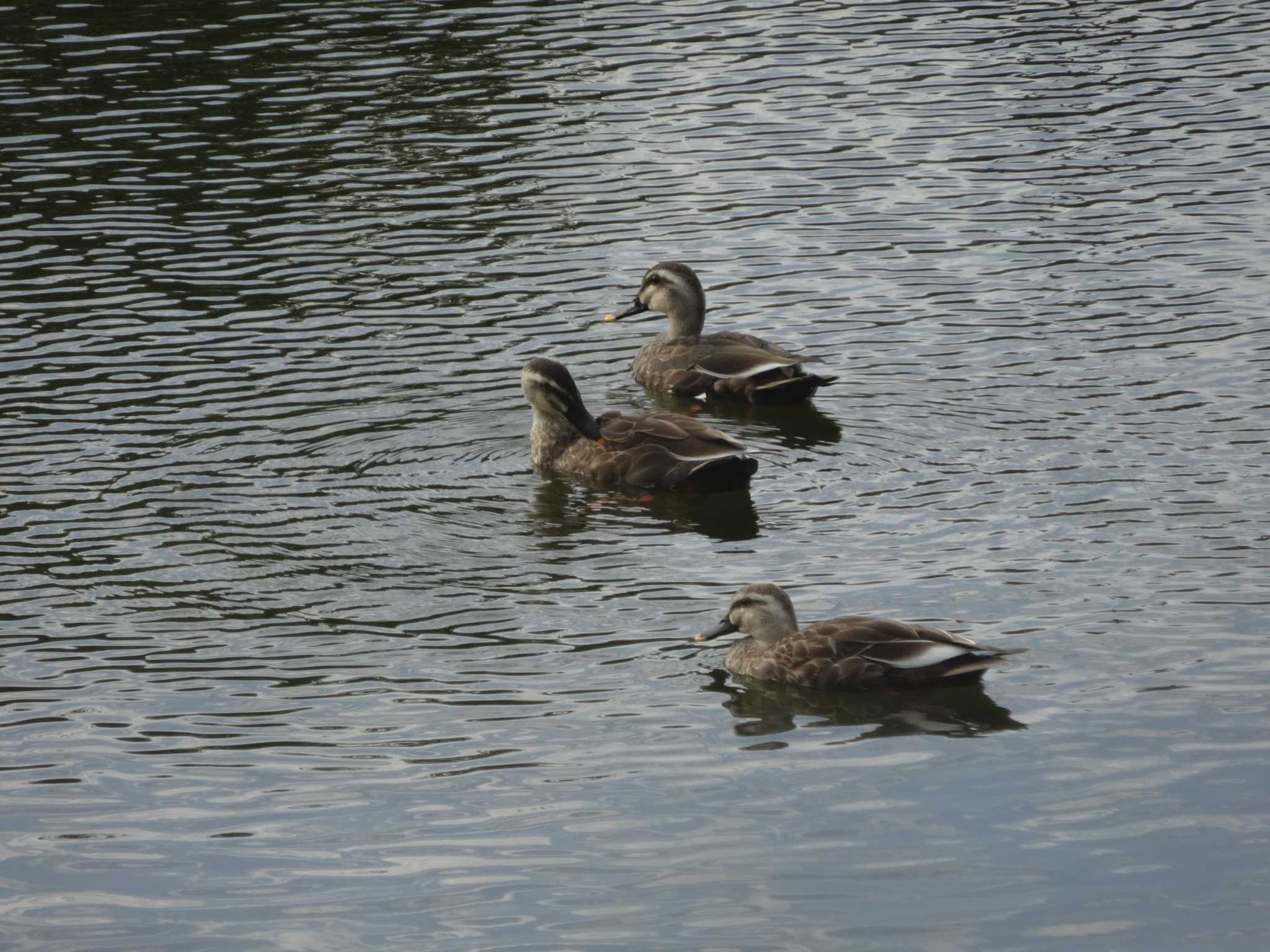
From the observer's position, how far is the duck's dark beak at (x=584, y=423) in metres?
16.5

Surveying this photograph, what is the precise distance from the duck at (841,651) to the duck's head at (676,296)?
23.9 feet

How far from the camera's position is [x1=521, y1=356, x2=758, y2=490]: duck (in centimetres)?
1600

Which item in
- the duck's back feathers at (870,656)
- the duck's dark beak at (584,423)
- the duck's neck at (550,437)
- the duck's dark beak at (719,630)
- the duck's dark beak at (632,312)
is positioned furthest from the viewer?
the duck's dark beak at (632,312)

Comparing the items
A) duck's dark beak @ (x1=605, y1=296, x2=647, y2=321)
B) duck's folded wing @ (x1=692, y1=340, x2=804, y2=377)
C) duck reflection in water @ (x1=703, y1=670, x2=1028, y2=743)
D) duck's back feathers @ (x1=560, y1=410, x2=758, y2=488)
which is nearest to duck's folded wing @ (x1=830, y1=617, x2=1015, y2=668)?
duck reflection in water @ (x1=703, y1=670, x2=1028, y2=743)

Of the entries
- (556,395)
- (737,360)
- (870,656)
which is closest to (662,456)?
(556,395)

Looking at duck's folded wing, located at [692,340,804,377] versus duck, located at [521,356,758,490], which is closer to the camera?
duck, located at [521,356,758,490]

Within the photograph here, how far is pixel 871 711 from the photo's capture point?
11.9 m

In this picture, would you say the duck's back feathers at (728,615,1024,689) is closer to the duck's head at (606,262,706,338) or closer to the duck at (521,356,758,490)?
the duck at (521,356,758,490)

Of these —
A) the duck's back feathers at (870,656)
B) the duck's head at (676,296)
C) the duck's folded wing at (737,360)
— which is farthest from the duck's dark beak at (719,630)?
the duck's head at (676,296)

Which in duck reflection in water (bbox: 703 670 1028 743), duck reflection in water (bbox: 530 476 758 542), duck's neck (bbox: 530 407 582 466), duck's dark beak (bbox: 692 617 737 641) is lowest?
duck reflection in water (bbox: 703 670 1028 743)

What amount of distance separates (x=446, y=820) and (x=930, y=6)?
25067 millimetres

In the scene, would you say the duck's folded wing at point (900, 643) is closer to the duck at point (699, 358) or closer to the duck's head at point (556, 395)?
the duck's head at point (556, 395)

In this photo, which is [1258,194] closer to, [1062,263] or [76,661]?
[1062,263]

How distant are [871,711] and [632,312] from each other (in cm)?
887
